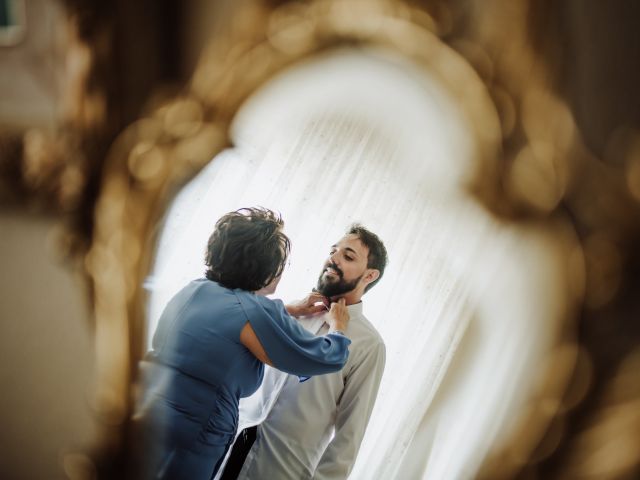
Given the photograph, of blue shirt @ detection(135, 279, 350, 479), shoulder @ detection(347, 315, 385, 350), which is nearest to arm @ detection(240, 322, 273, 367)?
blue shirt @ detection(135, 279, 350, 479)

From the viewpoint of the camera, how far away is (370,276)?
1.81 feet

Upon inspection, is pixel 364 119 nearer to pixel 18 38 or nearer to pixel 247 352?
pixel 247 352

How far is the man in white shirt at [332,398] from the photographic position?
1.81ft

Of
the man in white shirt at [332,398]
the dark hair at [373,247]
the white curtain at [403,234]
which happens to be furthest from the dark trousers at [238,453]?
the dark hair at [373,247]

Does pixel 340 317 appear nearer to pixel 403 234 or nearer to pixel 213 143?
pixel 403 234

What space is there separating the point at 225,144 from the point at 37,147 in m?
0.27

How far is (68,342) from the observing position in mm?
682

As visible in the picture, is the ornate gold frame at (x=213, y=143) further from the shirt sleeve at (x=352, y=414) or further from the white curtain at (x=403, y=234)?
the shirt sleeve at (x=352, y=414)

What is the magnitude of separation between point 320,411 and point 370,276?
176mm

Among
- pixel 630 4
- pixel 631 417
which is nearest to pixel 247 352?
pixel 631 417

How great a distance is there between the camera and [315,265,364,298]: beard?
0.55m

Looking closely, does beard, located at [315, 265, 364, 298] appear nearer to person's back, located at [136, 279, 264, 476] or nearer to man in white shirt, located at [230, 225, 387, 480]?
man in white shirt, located at [230, 225, 387, 480]

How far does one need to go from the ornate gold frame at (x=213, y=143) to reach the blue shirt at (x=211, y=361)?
5 centimetres

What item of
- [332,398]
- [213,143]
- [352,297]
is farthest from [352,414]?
[213,143]
